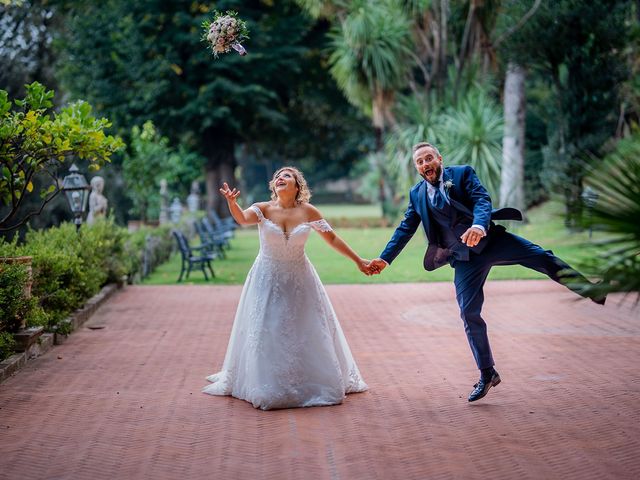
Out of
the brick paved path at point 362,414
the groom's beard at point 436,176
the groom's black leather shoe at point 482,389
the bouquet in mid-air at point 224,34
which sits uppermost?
the bouquet in mid-air at point 224,34

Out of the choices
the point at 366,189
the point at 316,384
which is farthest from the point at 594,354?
the point at 366,189

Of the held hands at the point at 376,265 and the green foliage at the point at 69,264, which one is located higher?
the held hands at the point at 376,265

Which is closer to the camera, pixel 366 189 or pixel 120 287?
pixel 120 287

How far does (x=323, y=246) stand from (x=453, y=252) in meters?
20.0

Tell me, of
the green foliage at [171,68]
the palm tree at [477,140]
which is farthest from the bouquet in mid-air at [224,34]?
the green foliage at [171,68]

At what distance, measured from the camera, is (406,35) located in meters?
24.9

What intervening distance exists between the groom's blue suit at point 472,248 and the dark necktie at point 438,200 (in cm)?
2

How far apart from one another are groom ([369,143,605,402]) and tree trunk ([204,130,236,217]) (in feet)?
95.4

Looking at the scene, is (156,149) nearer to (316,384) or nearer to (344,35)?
(344,35)

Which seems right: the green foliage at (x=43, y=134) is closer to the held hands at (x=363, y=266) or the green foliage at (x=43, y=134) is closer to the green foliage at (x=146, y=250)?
the held hands at (x=363, y=266)

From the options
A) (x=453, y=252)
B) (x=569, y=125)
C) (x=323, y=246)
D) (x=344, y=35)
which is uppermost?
(x=344, y=35)

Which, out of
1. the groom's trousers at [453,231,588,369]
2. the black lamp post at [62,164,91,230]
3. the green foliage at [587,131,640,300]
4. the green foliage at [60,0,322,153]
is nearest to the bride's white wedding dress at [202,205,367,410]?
the groom's trousers at [453,231,588,369]

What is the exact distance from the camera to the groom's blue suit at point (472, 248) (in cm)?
674

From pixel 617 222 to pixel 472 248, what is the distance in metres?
2.83
